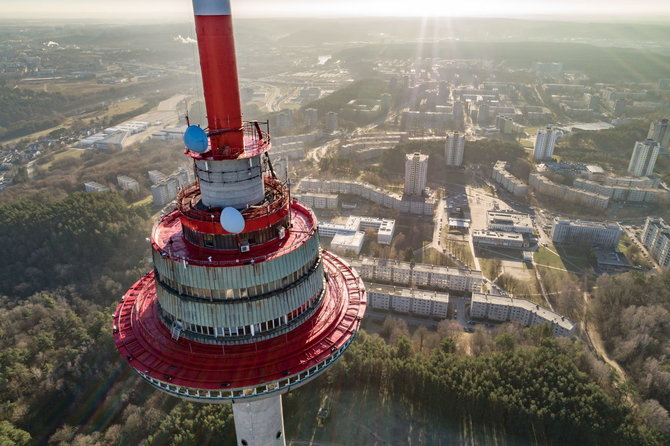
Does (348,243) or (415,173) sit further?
(415,173)

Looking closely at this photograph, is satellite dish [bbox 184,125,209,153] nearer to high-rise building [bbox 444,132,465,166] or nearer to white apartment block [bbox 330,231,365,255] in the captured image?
white apartment block [bbox 330,231,365,255]

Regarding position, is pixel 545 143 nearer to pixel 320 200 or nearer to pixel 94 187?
pixel 320 200

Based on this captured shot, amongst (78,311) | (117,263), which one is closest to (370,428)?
(78,311)

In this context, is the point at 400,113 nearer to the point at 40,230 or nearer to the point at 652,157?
the point at 652,157

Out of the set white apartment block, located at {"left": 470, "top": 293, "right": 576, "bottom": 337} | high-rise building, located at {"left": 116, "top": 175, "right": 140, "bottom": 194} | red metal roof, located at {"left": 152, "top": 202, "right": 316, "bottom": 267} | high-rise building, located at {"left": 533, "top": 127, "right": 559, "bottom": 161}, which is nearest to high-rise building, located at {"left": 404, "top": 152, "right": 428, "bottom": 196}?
white apartment block, located at {"left": 470, "top": 293, "right": 576, "bottom": 337}

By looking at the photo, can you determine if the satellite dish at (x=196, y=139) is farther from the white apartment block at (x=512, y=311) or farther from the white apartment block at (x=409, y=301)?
the white apartment block at (x=512, y=311)

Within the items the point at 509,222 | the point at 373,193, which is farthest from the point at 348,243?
the point at 509,222

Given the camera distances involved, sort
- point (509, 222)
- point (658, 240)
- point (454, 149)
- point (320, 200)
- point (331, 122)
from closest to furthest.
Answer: point (658, 240) < point (509, 222) < point (320, 200) < point (454, 149) < point (331, 122)

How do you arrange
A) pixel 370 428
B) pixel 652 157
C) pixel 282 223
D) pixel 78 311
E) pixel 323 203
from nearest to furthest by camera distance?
1. pixel 282 223
2. pixel 370 428
3. pixel 78 311
4. pixel 323 203
5. pixel 652 157
